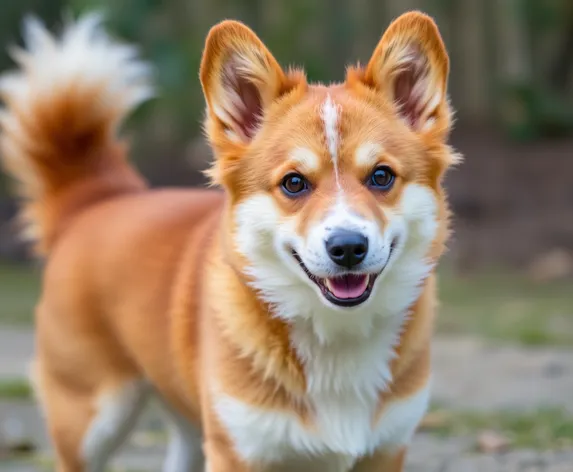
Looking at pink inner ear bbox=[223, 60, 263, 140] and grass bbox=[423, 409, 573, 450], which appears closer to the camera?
pink inner ear bbox=[223, 60, 263, 140]

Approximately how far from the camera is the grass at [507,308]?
20.8ft

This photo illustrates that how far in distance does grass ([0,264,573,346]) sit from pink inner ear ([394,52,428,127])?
11.1ft

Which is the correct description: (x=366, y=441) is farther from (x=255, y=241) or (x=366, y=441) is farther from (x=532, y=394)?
(x=532, y=394)

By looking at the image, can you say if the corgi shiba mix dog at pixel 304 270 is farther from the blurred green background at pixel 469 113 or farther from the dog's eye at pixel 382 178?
the blurred green background at pixel 469 113

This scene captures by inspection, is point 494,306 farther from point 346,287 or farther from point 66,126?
point 346,287

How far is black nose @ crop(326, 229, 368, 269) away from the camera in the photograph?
2.63 m

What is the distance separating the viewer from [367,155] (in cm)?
285

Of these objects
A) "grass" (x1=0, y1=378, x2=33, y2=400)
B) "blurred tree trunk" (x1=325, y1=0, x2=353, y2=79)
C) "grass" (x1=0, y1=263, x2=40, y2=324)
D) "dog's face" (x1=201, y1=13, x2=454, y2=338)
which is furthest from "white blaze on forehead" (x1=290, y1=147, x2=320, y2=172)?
"blurred tree trunk" (x1=325, y1=0, x2=353, y2=79)

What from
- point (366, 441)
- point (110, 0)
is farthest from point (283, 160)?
point (110, 0)

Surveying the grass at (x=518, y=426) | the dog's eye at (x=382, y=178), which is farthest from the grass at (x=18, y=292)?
the dog's eye at (x=382, y=178)

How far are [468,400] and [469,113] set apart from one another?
697 cm

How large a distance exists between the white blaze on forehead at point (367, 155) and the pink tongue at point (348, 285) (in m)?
0.33

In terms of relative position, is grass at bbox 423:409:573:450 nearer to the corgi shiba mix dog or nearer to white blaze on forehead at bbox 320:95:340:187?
the corgi shiba mix dog

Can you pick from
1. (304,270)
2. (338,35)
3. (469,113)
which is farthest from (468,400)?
(469,113)
